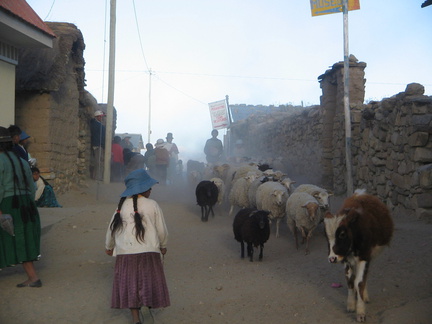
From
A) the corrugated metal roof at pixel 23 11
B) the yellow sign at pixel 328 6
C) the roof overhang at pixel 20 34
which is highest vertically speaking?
the yellow sign at pixel 328 6

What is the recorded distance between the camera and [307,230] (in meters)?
8.14

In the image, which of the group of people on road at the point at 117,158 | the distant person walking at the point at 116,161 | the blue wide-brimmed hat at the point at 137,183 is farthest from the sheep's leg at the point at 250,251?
the distant person walking at the point at 116,161

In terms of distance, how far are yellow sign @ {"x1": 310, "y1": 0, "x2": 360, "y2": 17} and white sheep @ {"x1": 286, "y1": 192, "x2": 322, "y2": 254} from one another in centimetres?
539

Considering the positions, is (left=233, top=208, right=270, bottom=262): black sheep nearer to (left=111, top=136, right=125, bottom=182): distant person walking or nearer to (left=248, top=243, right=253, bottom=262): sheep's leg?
(left=248, top=243, right=253, bottom=262): sheep's leg

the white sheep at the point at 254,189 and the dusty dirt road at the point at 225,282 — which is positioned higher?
the white sheep at the point at 254,189

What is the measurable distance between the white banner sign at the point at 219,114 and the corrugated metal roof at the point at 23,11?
756 inches

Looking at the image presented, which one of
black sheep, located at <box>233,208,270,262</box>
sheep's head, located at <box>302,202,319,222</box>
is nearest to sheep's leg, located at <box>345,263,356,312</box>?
black sheep, located at <box>233,208,270,262</box>

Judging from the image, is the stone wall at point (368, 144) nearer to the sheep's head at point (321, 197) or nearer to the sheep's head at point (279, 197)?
the sheep's head at point (321, 197)

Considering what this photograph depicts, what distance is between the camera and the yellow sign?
1176 centimetres

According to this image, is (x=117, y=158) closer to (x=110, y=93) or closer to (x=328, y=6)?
(x=110, y=93)

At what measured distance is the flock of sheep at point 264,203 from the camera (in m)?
7.47

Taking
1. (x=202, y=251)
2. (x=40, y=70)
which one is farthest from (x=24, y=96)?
(x=202, y=251)

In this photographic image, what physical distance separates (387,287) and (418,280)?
1.20ft

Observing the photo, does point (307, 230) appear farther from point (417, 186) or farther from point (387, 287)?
point (387, 287)
